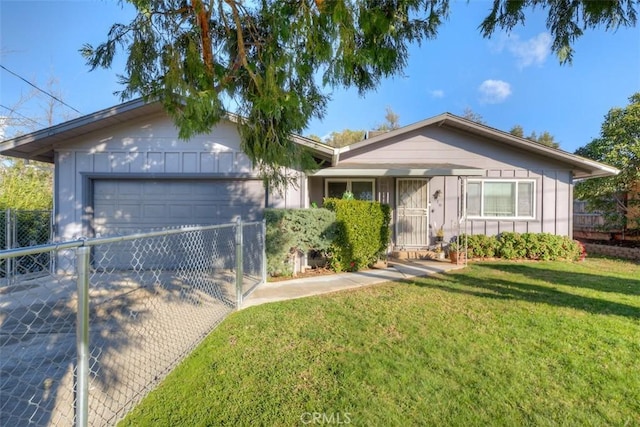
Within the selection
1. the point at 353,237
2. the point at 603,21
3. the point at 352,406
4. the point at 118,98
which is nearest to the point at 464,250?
the point at 353,237

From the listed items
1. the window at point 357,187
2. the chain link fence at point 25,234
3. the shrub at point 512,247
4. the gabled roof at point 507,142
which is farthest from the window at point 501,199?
the chain link fence at point 25,234

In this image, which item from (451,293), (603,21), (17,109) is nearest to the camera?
(603,21)

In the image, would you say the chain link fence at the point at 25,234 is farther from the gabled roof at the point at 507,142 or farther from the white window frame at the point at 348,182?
the gabled roof at the point at 507,142

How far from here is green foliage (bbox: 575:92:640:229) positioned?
1116cm

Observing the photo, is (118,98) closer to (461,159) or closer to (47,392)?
(47,392)

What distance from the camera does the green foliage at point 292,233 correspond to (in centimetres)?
666

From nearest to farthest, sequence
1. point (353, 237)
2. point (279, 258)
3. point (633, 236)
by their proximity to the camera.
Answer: point (279, 258) < point (353, 237) < point (633, 236)

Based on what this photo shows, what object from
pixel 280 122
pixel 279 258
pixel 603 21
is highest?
pixel 603 21

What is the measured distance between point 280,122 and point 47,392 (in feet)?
13.3

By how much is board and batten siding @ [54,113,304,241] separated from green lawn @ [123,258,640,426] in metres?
4.20

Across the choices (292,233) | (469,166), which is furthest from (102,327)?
(469,166)

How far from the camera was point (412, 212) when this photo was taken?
32.9ft

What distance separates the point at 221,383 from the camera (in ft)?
9.20

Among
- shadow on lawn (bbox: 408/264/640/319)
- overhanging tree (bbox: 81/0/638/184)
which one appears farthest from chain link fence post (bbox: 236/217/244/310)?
shadow on lawn (bbox: 408/264/640/319)
